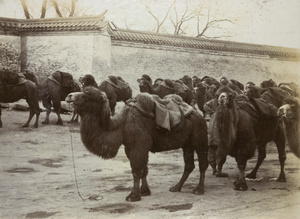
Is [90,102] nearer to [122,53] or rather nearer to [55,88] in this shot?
[55,88]

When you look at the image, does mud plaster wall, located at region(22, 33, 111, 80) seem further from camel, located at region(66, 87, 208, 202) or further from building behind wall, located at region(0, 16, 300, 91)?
camel, located at region(66, 87, 208, 202)

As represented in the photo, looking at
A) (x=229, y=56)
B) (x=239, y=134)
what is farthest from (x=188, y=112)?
(x=229, y=56)

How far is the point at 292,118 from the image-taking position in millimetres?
5734

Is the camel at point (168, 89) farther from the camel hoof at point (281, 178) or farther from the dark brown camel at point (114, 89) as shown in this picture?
the camel hoof at point (281, 178)

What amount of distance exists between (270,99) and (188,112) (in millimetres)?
2558

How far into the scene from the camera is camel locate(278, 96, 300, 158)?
569cm

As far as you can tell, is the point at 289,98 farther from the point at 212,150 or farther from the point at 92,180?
the point at 92,180

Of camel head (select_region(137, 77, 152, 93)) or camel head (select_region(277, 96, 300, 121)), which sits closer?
camel head (select_region(277, 96, 300, 121))

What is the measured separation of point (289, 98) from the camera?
5.69 metres

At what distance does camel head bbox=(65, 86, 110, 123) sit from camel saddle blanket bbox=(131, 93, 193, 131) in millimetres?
517

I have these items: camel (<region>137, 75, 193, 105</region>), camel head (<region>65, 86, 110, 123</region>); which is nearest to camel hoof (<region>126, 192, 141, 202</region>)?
camel head (<region>65, 86, 110, 123</region>)

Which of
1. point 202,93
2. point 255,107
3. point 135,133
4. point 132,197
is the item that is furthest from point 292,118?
point 202,93

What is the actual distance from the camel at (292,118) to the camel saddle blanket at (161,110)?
1383 mm

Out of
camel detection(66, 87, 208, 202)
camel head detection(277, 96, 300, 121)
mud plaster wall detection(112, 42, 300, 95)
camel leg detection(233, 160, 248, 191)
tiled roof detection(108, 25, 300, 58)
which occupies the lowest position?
camel leg detection(233, 160, 248, 191)
